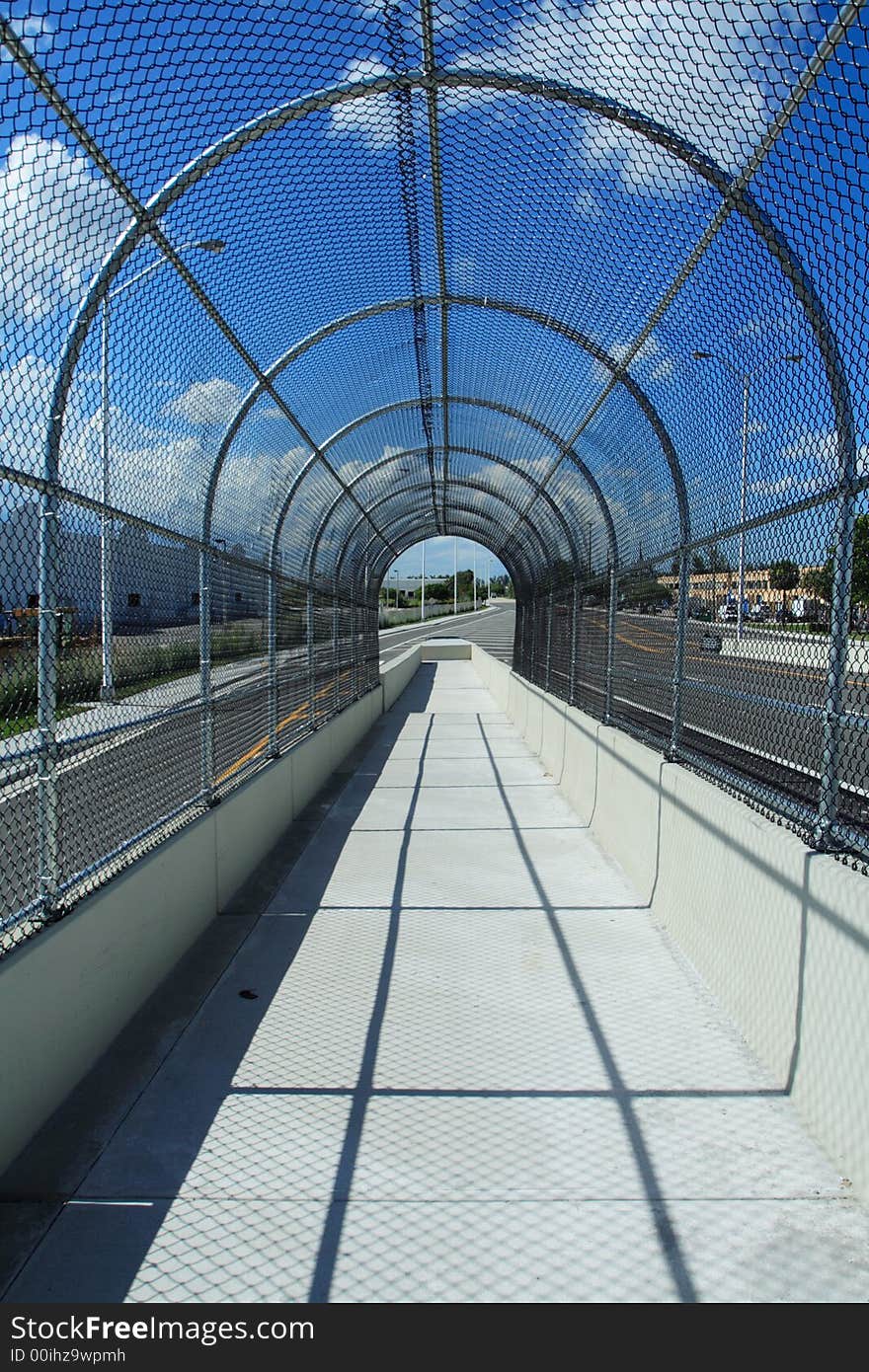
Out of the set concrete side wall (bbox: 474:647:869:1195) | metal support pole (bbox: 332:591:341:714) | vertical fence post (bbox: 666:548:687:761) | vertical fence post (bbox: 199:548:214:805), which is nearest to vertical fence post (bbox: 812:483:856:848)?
concrete side wall (bbox: 474:647:869:1195)

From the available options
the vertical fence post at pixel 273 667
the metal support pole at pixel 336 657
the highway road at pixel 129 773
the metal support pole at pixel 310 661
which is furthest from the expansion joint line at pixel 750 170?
the metal support pole at pixel 336 657

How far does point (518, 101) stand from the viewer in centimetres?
446

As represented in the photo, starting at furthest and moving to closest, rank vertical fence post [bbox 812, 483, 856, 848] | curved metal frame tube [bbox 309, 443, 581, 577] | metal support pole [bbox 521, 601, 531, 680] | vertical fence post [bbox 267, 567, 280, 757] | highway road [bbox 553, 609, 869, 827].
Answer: metal support pole [bbox 521, 601, 531, 680]
curved metal frame tube [bbox 309, 443, 581, 577]
vertical fence post [bbox 267, 567, 280, 757]
highway road [bbox 553, 609, 869, 827]
vertical fence post [bbox 812, 483, 856, 848]

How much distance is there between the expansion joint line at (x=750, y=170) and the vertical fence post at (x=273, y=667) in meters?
3.01

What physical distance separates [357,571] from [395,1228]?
14518 millimetres

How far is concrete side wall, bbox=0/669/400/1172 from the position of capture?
315cm

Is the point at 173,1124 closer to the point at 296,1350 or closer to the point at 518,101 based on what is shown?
the point at 296,1350

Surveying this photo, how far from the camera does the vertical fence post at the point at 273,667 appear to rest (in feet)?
25.7

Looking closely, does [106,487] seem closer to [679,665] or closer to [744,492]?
[744,492]

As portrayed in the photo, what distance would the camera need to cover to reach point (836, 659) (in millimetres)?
3529

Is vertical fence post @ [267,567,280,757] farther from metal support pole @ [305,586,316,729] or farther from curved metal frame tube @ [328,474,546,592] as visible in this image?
curved metal frame tube @ [328,474,546,592]

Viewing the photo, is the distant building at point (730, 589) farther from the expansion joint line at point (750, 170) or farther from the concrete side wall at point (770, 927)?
the expansion joint line at point (750, 170)

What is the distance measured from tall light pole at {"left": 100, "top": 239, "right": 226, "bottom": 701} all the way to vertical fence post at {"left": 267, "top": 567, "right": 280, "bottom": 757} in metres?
3.31

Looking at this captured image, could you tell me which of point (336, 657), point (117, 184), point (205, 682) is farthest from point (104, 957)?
point (336, 657)
